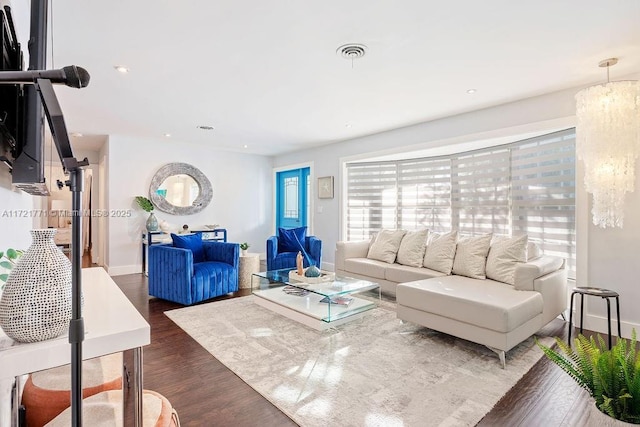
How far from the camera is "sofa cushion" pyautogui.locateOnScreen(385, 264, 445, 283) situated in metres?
3.65

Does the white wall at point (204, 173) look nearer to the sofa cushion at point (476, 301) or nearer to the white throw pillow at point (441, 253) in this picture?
the white throw pillow at point (441, 253)

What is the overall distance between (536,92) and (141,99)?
4.19 meters

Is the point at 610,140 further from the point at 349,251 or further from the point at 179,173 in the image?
the point at 179,173

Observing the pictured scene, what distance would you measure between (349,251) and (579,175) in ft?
8.83

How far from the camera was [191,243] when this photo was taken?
4293 mm

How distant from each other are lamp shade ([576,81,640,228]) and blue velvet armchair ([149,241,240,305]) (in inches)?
148

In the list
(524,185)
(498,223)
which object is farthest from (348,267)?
(524,185)

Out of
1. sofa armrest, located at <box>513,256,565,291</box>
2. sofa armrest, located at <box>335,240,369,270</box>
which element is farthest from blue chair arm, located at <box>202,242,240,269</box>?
sofa armrest, located at <box>513,256,565,291</box>

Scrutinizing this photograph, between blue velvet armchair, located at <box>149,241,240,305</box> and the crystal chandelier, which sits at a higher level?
the crystal chandelier

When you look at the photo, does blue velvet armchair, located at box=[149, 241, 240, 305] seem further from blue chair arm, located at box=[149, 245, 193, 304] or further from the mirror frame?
the mirror frame

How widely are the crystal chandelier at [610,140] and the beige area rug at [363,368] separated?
135cm

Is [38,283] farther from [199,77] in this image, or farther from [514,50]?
[514,50]

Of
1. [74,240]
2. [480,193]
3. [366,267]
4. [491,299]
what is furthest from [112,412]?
[480,193]

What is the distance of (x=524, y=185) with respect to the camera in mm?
4043
